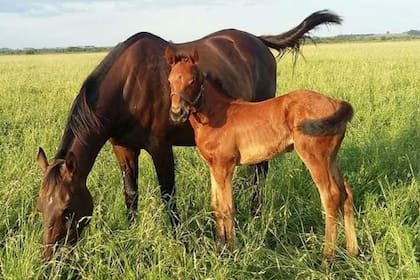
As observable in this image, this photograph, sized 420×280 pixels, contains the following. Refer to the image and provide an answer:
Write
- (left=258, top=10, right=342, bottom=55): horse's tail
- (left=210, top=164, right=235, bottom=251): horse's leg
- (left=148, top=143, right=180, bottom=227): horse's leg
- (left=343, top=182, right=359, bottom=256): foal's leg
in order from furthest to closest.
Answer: (left=258, top=10, right=342, bottom=55): horse's tail → (left=148, top=143, right=180, bottom=227): horse's leg → (left=210, top=164, right=235, bottom=251): horse's leg → (left=343, top=182, right=359, bottom=256): foal's leg

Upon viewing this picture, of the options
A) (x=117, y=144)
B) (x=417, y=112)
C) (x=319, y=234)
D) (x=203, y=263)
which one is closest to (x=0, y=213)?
(x=117, y=144)

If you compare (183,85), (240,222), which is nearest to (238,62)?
(240,222)

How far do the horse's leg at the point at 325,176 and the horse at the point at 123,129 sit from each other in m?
0.97

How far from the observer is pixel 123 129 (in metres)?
4.13

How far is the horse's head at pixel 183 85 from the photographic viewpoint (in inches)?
130

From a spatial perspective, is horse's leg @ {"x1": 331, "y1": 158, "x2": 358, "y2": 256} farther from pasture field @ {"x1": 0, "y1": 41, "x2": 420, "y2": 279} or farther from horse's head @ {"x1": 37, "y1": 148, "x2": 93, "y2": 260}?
horse's head @ {"x1": 37, "y1": 148, "x2": 93, "y2": 260}

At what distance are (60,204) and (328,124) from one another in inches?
71.7

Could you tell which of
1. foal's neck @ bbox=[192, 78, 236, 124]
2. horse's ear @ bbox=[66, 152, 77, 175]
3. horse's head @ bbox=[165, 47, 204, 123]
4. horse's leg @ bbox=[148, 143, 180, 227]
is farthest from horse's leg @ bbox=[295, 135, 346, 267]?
horse's ear @ bbox=[66, 152, 77, 175]

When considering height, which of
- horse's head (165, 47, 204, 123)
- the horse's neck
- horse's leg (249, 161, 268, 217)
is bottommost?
horse's leg (249, 161, 268, 217)

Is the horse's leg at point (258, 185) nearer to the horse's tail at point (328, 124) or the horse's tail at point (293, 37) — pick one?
the horse's tail at point (328, 124)

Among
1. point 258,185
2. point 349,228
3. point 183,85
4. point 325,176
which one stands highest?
point 183,85

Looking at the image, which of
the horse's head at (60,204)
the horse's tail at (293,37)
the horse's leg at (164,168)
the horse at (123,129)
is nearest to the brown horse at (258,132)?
the horse at (123,129)

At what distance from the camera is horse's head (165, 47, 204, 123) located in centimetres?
330

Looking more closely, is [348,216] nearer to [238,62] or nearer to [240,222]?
[240,222]
